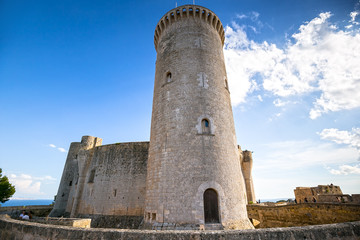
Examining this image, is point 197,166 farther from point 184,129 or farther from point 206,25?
point 206,25

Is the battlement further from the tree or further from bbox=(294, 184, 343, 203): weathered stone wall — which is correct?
the tree

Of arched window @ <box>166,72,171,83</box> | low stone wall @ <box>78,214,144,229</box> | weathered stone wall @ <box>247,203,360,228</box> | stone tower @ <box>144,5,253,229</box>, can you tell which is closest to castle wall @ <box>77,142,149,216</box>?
low stone wall @ <box>78,214,144,229</box>

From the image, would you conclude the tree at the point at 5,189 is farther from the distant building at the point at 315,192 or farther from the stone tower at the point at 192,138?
the distant building at the point at 315,192

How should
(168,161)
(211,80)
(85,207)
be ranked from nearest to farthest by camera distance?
1. (168,161)
2. (211,80)
3. (85,207)

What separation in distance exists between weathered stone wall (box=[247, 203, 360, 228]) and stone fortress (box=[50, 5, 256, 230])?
5.19 m

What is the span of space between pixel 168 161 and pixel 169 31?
366 inches

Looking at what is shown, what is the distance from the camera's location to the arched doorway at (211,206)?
8.19m

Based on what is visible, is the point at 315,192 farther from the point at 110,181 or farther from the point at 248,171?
the point at 110,181

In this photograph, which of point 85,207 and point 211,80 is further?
point 85,207

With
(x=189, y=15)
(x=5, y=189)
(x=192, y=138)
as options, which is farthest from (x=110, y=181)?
→ (x=5, y=189)

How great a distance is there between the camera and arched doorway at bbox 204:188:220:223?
819cm

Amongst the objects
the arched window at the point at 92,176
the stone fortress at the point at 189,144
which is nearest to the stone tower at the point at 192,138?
the stone fortress at the point at 189,144

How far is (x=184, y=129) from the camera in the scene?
9.55 metres

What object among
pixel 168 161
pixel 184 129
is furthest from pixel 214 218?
pixel 184 129
